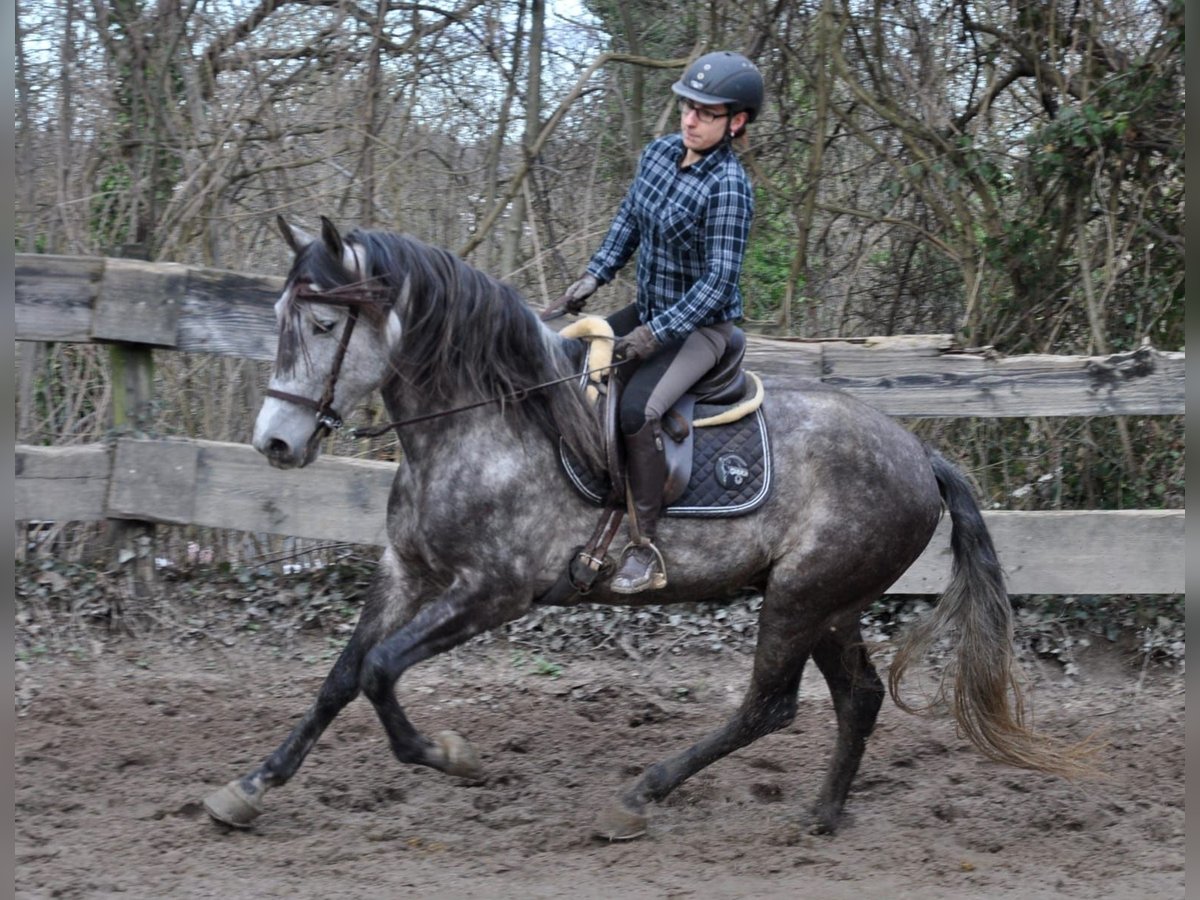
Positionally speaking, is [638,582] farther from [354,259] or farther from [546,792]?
[354,259]

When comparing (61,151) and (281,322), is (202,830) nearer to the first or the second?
(281,322)

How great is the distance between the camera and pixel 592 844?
4.42 m

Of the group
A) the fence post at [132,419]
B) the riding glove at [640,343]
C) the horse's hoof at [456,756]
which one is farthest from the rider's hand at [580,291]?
the fence post at [132,419]

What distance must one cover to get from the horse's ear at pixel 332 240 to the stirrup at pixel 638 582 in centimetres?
144

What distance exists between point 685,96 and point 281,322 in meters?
1.63

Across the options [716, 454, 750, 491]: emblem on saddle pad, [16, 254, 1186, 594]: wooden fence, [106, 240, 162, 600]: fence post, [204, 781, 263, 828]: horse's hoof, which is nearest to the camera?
[204, 781, 263, 828]: horse's hoof

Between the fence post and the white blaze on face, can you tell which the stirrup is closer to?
the white blaze on face

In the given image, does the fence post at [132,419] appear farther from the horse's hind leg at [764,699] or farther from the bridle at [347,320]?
the horse's hind leg at [764,699]

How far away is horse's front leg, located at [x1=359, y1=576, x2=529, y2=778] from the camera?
13.6ft

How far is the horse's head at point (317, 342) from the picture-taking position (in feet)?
13.1

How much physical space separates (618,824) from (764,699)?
74 centimetres

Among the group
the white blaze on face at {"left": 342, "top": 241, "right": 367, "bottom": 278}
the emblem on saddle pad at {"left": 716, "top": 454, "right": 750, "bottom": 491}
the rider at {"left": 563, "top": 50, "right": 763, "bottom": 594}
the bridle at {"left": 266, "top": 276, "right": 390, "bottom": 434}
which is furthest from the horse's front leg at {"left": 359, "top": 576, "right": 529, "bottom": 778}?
the white blaze on face at {"left": 342, "top": 241, "right": 367, "bottom": 278}

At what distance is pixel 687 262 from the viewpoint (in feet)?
14.9

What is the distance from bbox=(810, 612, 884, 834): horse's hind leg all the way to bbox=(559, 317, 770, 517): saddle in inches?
28.9
